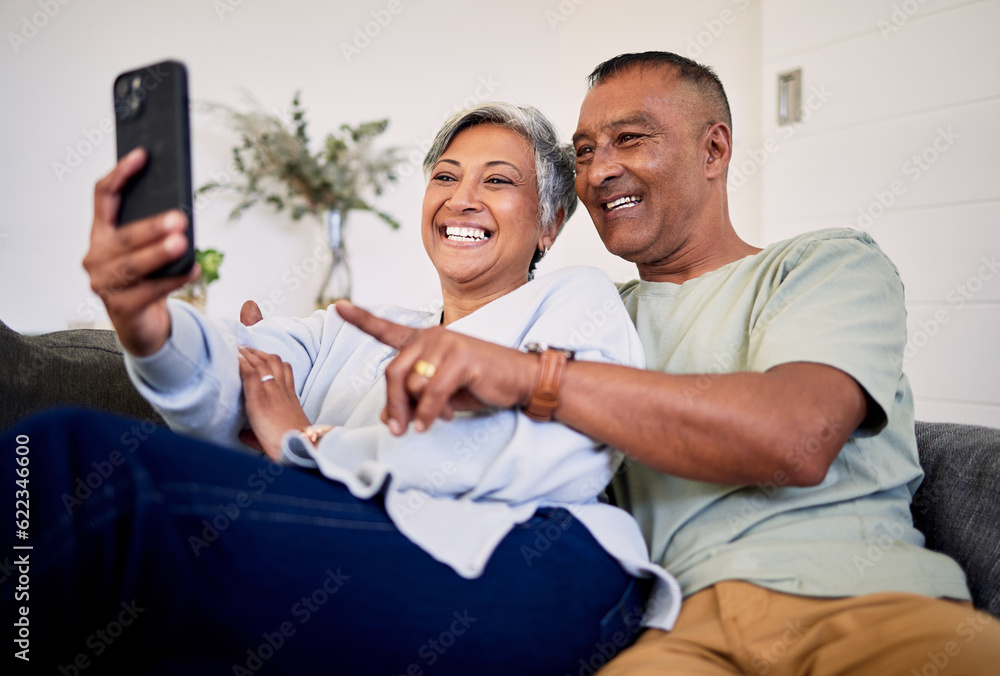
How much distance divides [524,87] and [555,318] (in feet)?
9.69

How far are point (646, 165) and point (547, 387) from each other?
2.36ft

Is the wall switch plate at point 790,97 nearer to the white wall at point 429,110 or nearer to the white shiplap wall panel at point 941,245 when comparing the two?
the white wall at point 429,110

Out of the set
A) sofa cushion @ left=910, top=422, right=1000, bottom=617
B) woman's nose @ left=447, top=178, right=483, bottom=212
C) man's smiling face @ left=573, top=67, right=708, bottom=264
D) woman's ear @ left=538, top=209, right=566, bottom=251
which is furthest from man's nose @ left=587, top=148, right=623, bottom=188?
sofa cushion @ left=910, top=422, right=1000, bottom=617

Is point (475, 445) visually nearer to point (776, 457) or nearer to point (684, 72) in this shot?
point (776, 457)

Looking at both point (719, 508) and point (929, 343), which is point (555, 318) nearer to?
point (719, 508)

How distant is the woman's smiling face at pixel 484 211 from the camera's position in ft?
4.57

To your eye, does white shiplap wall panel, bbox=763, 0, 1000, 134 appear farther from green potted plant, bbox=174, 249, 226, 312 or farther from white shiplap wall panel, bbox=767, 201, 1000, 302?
green potted plant, bbox=174, 249, 226, 312

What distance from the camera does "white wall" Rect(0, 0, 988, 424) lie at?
7.87 feet

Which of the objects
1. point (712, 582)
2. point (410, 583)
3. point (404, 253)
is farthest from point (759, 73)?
point (410, 583)

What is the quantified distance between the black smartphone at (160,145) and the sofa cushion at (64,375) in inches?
18.9

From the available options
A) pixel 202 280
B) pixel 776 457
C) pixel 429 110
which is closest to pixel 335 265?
pixel 202 280

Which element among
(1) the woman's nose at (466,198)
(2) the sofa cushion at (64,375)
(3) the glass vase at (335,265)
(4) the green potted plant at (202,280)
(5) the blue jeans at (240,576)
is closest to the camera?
(5) the blue jeans at (240,576)

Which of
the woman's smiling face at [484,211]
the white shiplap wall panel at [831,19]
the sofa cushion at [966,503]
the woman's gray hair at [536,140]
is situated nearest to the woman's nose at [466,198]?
the woman's smiling face at [484,211]

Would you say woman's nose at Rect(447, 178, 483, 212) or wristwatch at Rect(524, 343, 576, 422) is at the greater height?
woman's nose at Rect(447, 178, 483, 212)
